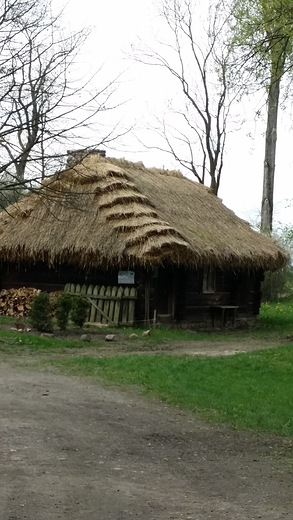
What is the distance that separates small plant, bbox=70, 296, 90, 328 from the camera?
20938mm

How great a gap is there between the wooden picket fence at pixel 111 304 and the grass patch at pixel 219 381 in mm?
5688

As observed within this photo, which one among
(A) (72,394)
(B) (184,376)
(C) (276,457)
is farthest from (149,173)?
(C) (276,457)

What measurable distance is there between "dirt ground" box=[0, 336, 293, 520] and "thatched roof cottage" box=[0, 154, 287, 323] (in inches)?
384

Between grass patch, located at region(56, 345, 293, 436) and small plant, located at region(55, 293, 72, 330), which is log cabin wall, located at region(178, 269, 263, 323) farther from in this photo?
grass patch, located at region(56, 345, 293, 436)

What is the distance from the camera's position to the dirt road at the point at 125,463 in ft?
22.8

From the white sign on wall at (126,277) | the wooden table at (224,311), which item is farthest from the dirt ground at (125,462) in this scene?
the wooden table at (224,311)

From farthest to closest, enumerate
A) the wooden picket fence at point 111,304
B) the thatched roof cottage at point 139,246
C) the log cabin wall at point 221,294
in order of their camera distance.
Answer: the log cabin wall at point 221,294 < the wooden picket fence at point 111,304 < the thatched roof cottage at point 139,246

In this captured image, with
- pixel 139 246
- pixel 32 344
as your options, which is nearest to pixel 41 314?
pixel 32 344

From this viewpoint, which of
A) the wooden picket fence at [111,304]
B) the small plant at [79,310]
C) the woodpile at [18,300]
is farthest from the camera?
the woodpile at [18,300]

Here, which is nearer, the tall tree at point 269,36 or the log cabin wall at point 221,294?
the tall tree at point 269,36

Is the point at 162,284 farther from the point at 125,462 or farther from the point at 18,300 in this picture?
the point at 125,462

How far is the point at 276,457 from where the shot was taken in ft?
31.0

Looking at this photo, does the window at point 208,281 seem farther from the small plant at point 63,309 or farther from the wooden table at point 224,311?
the small plant at point 63,309

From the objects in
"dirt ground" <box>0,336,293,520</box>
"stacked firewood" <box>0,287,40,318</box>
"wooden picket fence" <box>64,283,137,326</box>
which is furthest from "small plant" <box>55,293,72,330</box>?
"dirt ground" <box>0,336,293,520</box>
